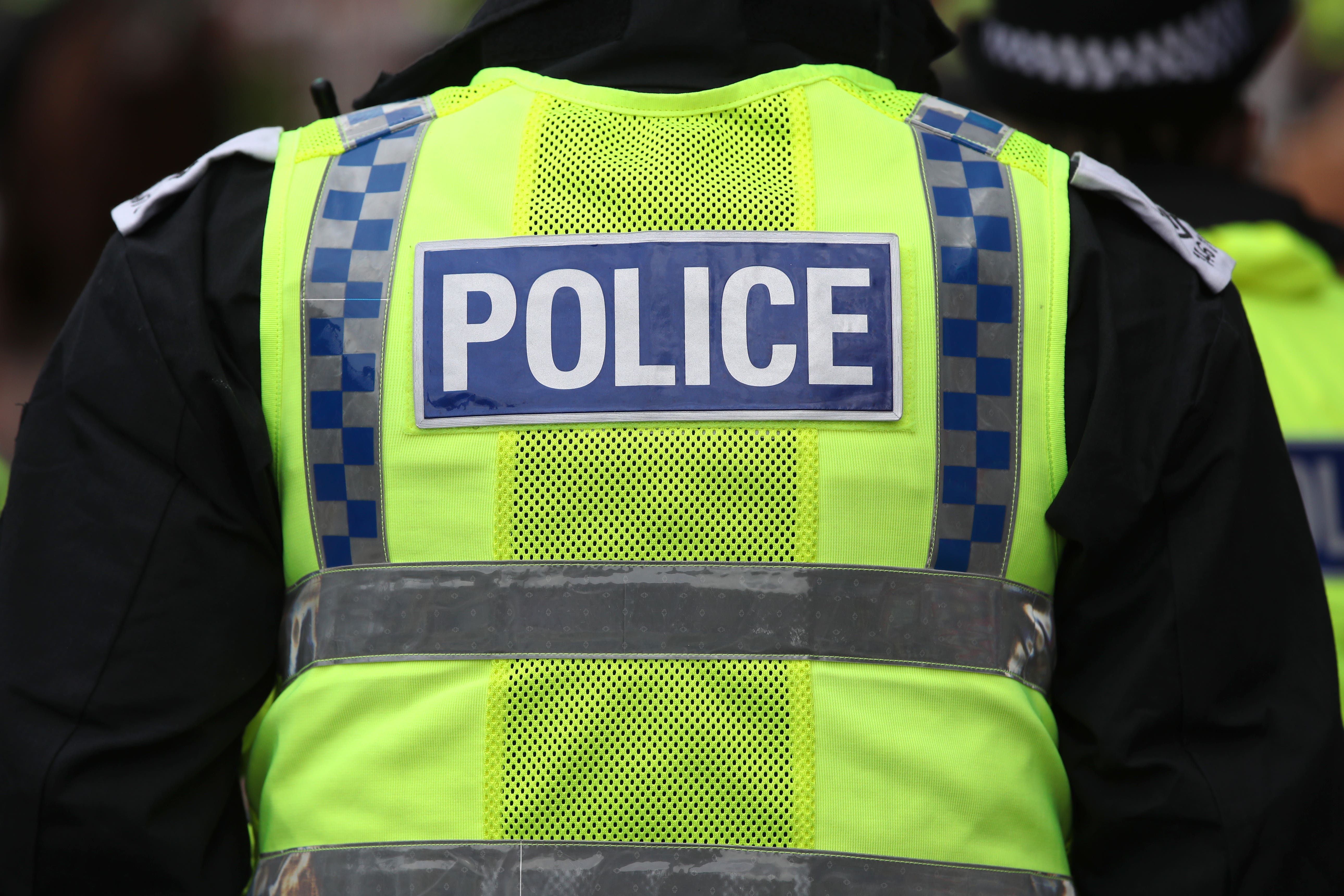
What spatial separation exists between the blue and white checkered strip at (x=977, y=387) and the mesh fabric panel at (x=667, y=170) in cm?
15

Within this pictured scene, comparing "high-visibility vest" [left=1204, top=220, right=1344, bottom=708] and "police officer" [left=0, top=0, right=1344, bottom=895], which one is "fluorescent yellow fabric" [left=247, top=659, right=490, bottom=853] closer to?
"police officer" [left=0, top=0, right=1344, bottom=895]

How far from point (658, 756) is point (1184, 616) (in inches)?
20.2

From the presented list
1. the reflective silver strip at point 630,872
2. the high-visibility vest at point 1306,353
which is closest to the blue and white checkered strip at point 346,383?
the reflective silver strip at point 630,872

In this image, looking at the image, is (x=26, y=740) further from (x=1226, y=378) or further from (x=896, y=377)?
(x=1226, y=378)

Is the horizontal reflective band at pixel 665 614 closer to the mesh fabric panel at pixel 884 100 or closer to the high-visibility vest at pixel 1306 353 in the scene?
the mesh fabric panel at pixel 884 100

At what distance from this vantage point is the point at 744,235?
136 cm

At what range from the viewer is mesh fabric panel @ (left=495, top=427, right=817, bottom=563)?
51.9 inches

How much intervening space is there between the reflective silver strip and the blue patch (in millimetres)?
1307

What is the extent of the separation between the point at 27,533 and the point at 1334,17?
411cm

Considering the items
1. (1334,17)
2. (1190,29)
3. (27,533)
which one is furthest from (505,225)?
(1334,17)

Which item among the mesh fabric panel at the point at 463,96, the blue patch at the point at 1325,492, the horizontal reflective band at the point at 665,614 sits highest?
the mesh fabric panel at the point at 463,96

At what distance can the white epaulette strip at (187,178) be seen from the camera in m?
1.41

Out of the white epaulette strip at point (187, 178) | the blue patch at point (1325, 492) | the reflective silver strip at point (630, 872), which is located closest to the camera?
the reflective silver strip at point (630, 872)

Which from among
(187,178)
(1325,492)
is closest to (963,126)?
(187,178)
